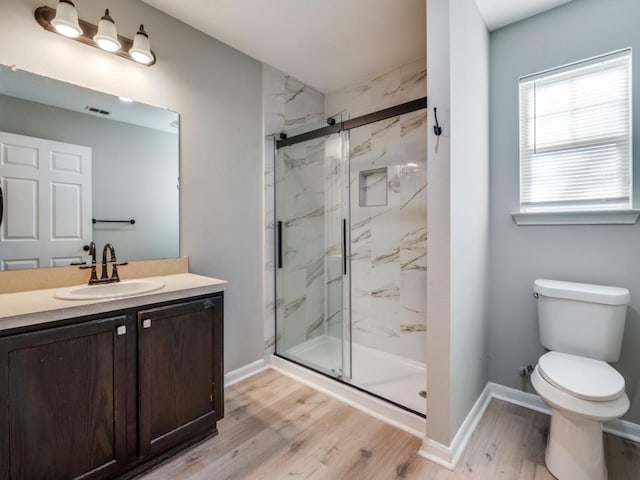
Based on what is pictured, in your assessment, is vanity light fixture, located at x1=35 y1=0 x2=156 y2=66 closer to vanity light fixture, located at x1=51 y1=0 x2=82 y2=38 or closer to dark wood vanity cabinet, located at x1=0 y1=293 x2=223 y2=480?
vanity light fixture, located at x1=51 y1=0 x2=82 y2=38

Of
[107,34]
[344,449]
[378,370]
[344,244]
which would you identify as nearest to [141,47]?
[107,34]

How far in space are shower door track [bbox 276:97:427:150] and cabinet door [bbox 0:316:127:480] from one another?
5.85ft

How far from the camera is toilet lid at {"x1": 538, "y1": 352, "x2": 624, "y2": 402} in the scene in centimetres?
136

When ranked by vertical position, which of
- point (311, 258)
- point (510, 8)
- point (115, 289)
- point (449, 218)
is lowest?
point (115, 289)

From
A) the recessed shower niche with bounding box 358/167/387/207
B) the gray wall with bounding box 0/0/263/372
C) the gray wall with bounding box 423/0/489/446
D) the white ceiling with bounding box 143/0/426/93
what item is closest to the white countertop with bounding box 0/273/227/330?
the gray wall with bounding box 0/0/263/372

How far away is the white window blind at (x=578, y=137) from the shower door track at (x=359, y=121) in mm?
811

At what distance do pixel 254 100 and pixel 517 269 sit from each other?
7.78ft

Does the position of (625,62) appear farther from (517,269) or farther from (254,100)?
(254,100)

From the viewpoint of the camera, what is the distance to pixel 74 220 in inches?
66.4

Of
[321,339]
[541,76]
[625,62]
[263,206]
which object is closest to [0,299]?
[263,206]

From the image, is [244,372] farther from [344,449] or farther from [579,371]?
[579,371]

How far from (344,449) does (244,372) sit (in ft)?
3.58

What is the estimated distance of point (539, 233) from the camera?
2.00 meters

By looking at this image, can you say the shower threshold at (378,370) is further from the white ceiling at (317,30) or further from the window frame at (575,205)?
the white ceiling at (317,30)
